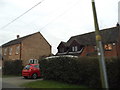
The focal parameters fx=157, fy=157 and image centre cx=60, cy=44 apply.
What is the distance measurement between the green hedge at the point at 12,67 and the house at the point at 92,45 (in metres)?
12.3

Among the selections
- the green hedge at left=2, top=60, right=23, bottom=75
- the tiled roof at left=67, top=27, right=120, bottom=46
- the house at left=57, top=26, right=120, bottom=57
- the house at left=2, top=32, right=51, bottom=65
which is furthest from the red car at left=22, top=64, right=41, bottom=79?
the tiled roof at left=67, top=27, right=120, bottom=46

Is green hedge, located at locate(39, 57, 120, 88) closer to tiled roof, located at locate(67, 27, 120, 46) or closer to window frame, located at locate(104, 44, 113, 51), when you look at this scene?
window frame, located at locate(104, 44, 113, 51)

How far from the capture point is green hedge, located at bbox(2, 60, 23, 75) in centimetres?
2452

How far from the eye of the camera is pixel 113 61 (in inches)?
387

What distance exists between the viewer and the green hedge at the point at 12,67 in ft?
80.4

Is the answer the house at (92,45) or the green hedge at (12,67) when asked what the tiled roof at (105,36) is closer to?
the house at (92,45)

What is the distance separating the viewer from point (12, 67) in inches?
966

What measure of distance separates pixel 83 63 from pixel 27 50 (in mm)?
22644

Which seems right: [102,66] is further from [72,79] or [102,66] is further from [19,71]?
[19,71]

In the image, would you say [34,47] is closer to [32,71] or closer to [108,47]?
[108,47]

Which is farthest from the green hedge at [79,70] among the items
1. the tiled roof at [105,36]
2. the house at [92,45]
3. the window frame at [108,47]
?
the tiled roof at [105,36]

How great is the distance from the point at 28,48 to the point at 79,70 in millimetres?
22317

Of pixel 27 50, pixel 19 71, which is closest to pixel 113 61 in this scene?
pixel 19 71

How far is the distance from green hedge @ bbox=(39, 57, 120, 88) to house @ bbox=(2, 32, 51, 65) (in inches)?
636
